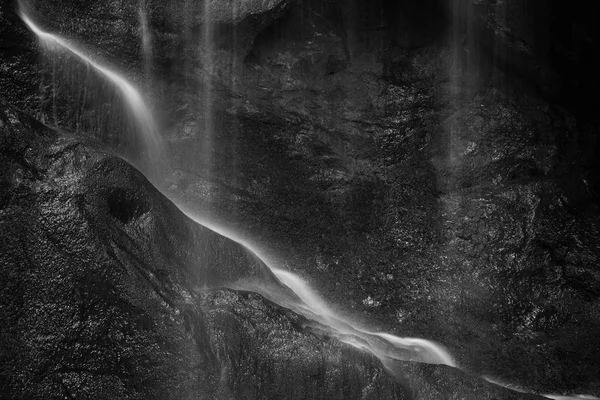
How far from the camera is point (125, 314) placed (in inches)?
183

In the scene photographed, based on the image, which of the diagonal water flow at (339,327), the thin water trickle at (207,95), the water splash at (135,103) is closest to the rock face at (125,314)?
the diagonal water flow at (339,327)

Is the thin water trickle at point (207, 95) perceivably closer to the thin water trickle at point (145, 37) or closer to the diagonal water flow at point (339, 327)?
the thin water trickle at point (145, 37)

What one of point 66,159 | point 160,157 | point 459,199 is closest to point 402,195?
point 459,199

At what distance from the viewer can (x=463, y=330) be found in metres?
7.89

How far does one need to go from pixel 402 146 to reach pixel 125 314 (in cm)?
548

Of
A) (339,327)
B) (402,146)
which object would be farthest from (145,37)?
(339,327)

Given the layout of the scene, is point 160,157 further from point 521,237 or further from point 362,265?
point 521,237

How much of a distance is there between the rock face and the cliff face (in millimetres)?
2603

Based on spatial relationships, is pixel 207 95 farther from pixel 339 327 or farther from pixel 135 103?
pixel 339 327

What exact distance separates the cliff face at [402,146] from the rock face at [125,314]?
2.60 m

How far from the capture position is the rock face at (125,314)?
4.43m

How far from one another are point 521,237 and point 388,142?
2.38 metres

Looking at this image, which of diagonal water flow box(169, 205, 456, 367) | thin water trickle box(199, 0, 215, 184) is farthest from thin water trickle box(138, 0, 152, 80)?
diagonal water flow box(169, 205, 456, 367)

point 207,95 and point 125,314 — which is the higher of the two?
point 207,95
